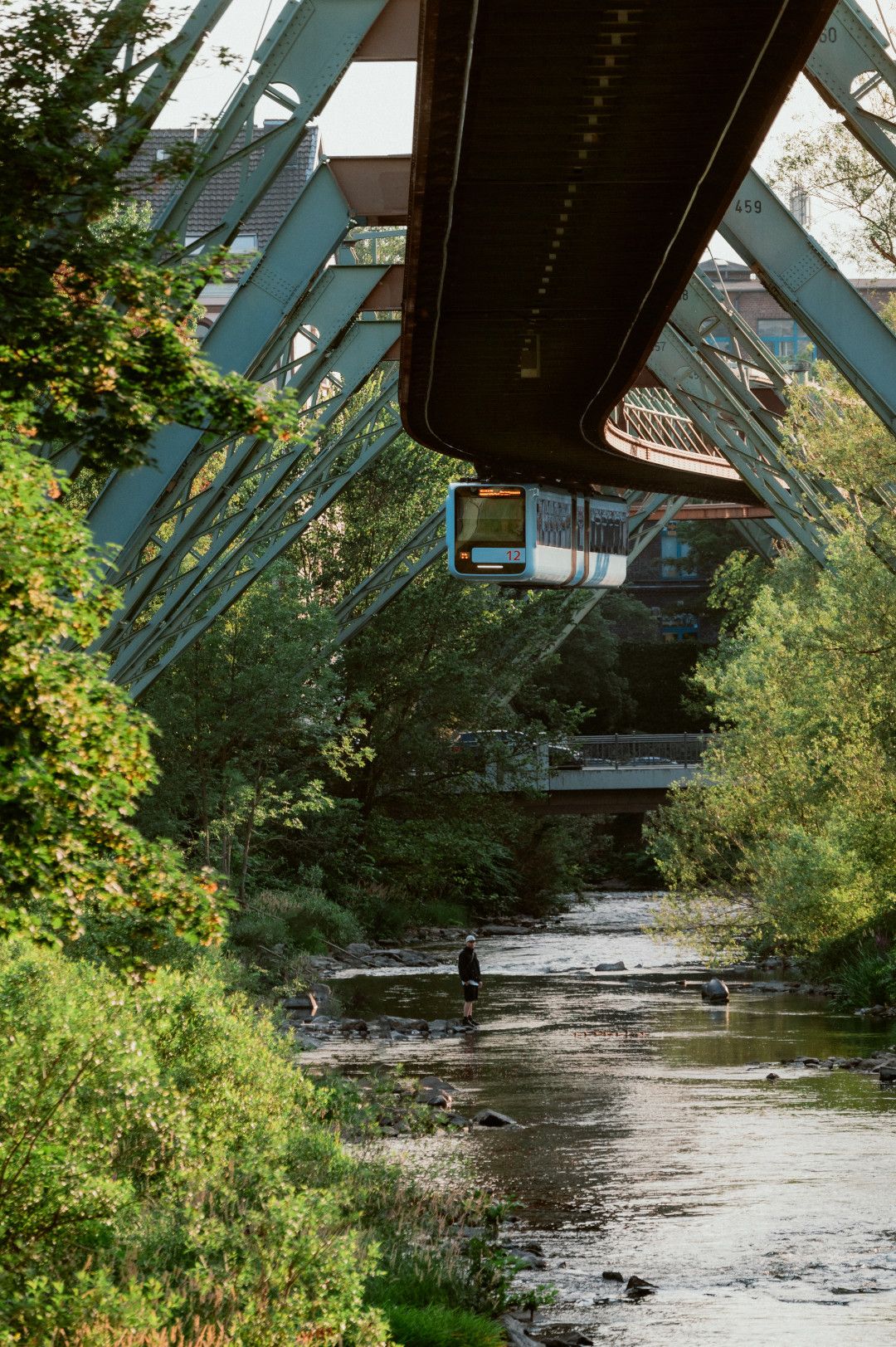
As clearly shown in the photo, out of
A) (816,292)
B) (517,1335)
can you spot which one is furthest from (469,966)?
(517,1335)

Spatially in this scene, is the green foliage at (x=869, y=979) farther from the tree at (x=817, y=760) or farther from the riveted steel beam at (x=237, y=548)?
the riveted steel beam at (x=237, y=548)

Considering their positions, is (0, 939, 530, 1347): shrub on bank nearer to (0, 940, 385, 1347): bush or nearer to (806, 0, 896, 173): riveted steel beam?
(0, 940, 385, 1347): bush

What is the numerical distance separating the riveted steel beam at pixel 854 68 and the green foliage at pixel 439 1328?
8092mm

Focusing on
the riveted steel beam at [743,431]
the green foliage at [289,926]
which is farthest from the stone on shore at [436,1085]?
the riveted steel beam at [743,431]

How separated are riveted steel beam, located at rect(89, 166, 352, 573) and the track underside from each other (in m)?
0.86

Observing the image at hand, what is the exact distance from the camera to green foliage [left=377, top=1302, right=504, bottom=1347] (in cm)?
855

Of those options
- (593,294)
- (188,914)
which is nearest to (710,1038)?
(593,294)

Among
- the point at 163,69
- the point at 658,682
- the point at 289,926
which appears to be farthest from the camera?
the point at 658,682

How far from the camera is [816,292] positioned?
14.4 metres

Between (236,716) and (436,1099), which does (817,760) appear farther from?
(436,1099)

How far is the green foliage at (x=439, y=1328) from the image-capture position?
337 inches

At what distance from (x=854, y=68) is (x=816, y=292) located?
2112 millimetres

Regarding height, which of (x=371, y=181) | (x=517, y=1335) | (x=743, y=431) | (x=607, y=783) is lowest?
(x=517, y=1335)

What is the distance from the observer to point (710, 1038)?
2356 cm
